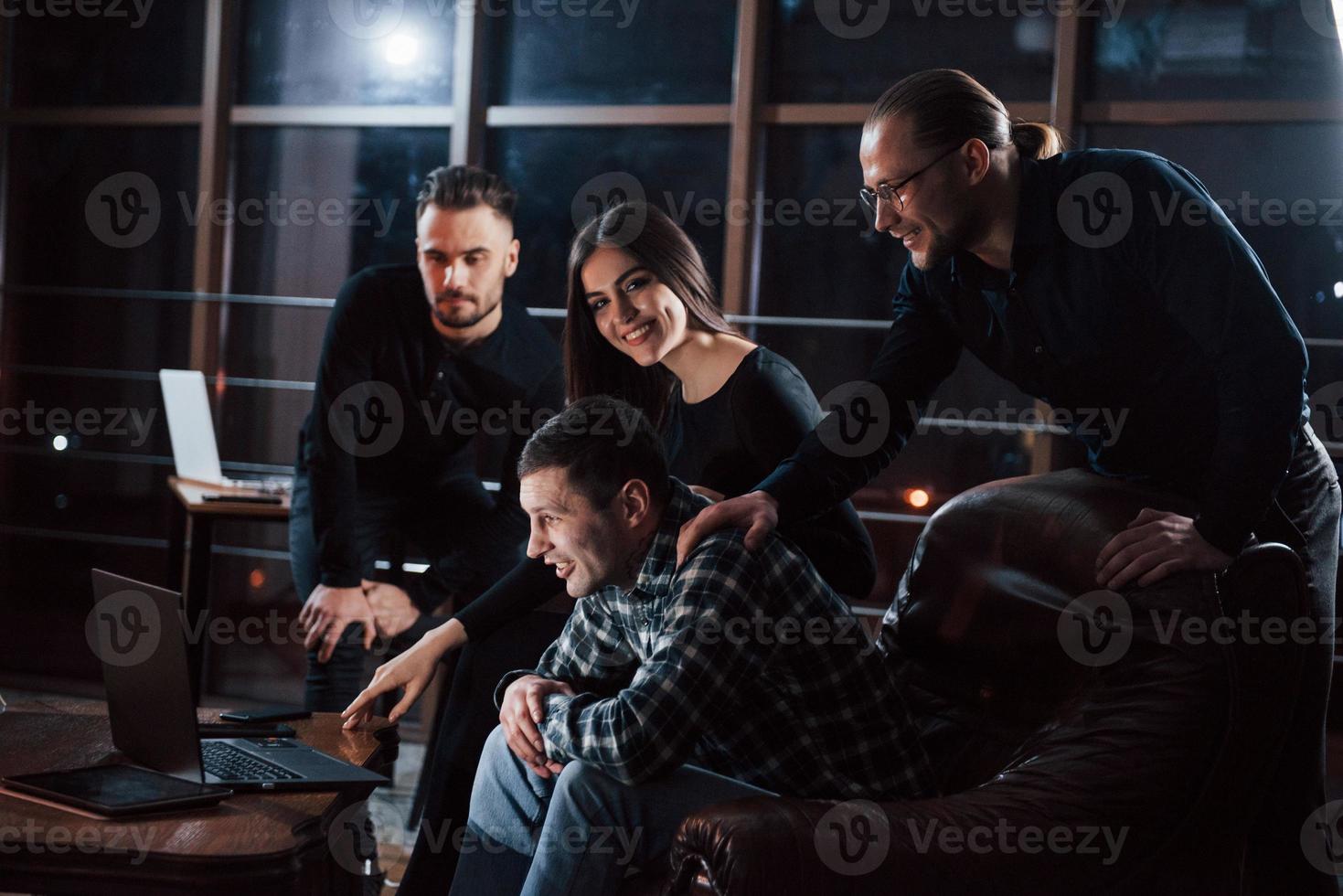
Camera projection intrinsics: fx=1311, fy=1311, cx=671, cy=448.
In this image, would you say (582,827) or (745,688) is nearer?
(582,827)

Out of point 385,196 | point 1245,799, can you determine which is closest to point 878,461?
point 1245,799

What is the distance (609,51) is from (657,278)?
2170 mm

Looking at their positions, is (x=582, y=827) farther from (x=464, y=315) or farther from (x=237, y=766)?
(x=464, y=315)

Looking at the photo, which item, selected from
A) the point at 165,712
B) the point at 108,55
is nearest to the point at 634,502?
the point at 165,712

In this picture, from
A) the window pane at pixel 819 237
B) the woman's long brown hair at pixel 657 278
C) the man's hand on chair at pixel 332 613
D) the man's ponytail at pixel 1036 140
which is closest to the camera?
the man's ponytail at pixel 1036 140

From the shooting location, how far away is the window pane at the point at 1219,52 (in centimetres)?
356

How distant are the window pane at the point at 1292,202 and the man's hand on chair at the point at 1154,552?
2.18m

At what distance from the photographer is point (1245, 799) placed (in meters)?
1.60

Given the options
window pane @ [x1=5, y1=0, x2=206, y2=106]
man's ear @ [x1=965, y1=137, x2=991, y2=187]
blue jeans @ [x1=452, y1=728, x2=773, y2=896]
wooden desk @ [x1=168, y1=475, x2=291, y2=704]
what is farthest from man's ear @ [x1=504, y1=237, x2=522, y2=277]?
window pane @ [x1=5, y1=0, x2=206, y2=106]

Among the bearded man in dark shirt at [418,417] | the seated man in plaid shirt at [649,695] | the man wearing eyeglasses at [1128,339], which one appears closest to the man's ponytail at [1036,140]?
the man wearing eyeglasses at [1128,339]

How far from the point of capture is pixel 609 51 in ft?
13.6

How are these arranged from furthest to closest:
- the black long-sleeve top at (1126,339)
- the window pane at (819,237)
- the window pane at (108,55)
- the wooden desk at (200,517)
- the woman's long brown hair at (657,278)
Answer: the window pane at (108,55) < the window pane at (819,237) < the wooden desk at (200,517) < the woman's long brown hair at (657,278) < the black long-sleeve top at (1126,339)

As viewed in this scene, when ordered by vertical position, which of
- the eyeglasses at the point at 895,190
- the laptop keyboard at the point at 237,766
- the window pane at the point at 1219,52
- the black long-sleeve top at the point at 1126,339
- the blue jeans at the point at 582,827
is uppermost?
the window pane at the point at 1219,52

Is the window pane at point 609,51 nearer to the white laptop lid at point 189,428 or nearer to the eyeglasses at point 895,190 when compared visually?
the white laptop lid at point 189,428
